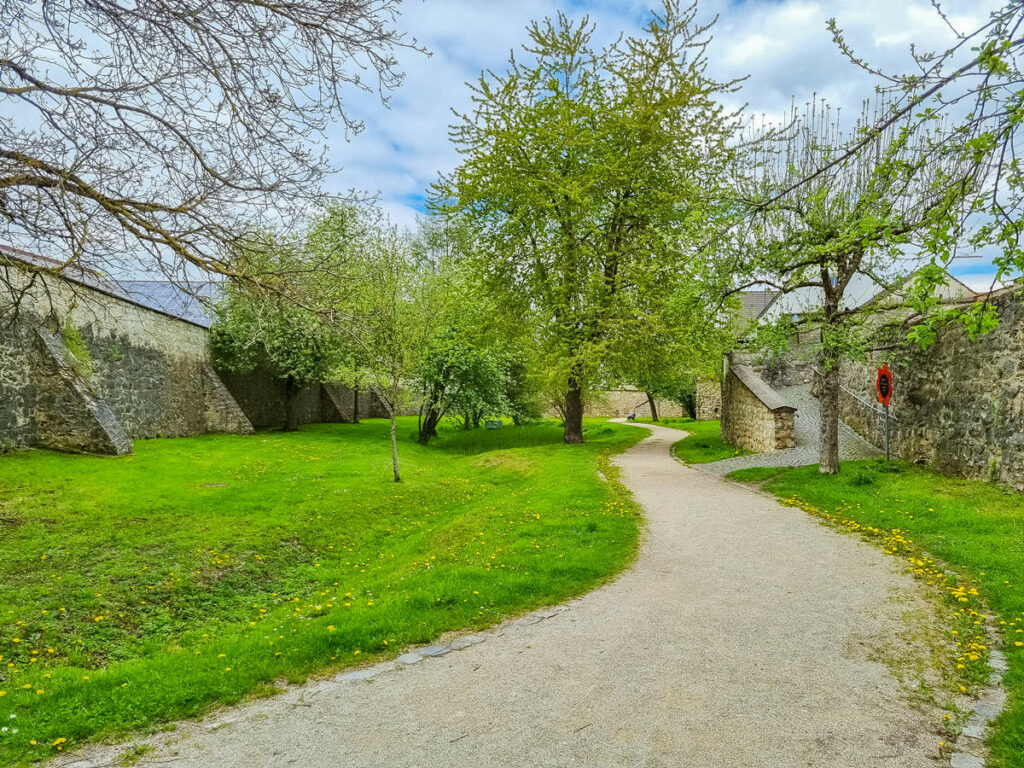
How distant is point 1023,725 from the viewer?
131 inches

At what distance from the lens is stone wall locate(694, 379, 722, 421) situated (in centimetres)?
3628

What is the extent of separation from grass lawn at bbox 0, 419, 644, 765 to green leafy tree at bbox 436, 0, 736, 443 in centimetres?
748

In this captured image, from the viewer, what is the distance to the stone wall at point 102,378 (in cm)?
1339

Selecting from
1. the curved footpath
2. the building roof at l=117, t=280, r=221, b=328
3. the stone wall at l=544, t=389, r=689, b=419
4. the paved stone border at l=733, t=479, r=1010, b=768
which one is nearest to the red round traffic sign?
the curved footpath

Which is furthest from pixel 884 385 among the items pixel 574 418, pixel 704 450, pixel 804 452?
pixel 574 418

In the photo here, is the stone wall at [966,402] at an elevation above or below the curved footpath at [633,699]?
above

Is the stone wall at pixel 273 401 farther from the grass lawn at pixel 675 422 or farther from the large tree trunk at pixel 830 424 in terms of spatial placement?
the large tree trunk at pixel 830 424

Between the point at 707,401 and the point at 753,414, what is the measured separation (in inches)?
788

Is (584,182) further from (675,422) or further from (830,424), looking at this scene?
(675,422)

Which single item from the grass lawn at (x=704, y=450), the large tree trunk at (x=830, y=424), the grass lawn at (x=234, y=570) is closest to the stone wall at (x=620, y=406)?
the grass lawn at (x=704, y=450)

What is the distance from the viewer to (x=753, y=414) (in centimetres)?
1762

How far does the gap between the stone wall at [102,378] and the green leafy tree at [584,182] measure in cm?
1122

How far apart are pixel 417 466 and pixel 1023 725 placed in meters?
15.9

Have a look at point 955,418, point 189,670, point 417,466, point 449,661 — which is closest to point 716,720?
point 449,661
